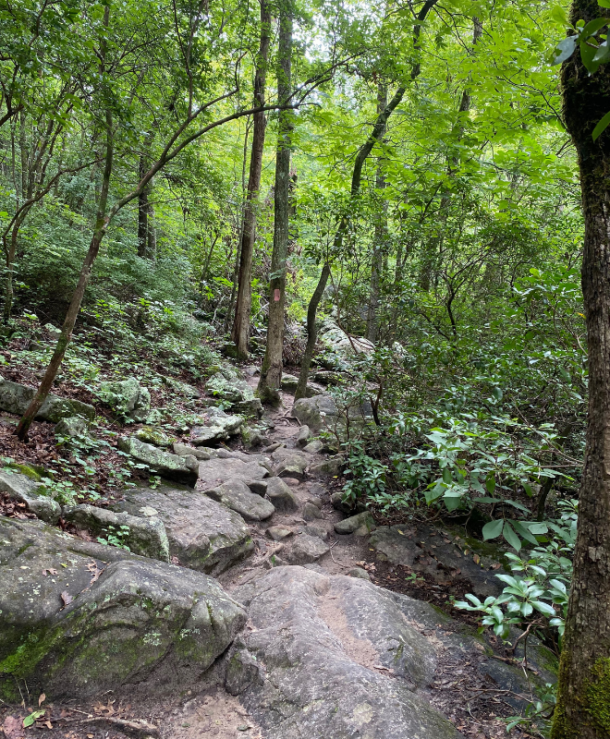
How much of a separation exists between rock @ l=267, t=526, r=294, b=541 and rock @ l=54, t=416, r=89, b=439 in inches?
91.7

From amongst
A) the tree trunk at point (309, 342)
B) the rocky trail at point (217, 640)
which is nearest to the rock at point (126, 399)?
the rocky trail at point (217, 640)

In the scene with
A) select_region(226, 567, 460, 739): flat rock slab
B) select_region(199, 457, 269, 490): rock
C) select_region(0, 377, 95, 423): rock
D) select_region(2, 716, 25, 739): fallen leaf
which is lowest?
select_region(226, 567, 460, 739): flat rock slab

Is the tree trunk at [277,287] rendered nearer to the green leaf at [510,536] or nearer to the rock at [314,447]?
the rock at [314,447]

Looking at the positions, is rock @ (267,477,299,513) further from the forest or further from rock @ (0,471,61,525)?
rock @ (0,471,61,525)

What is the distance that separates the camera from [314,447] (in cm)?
745

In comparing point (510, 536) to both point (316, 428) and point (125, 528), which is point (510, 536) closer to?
point (125, 528)

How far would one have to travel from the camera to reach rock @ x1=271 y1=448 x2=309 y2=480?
21.0ft

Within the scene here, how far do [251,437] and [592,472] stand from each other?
6.17m

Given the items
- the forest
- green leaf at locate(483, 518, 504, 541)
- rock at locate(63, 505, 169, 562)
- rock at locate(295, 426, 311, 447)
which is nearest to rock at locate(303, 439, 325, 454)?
rock at locate(295, 426, 311, 447)


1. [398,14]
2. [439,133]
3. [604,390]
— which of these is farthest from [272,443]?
[398,14]

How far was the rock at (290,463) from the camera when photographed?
639 cm

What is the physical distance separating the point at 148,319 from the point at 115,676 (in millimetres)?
8513

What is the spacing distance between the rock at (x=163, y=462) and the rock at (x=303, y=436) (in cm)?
302

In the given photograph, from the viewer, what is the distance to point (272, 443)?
770cm
